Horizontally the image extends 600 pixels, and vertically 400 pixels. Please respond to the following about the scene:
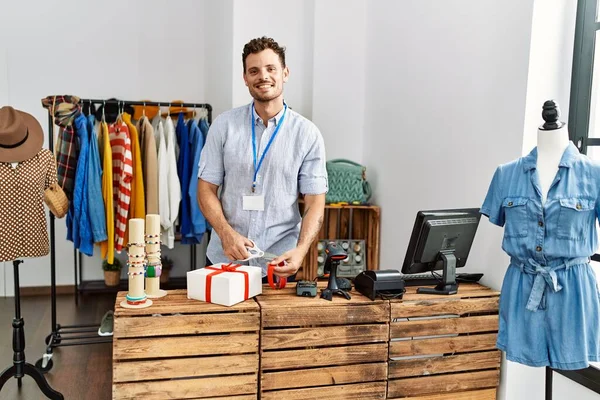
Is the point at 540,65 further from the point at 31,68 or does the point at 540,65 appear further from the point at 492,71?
the point at 31,68

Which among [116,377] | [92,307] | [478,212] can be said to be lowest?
[92,307]

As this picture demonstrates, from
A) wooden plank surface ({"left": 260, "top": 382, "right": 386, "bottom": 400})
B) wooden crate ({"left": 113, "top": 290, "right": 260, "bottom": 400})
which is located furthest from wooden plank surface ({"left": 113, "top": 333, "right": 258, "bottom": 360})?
wooden plank surface ({"left": 260, "top": 382, "right": 386, "bottom": 400})

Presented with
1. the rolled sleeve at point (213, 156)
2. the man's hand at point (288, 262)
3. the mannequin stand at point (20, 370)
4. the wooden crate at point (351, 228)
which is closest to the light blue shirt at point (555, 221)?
the man's hand at point (288, 262)

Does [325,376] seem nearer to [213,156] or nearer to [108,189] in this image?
[213,156]

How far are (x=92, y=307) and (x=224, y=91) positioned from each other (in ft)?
7.37

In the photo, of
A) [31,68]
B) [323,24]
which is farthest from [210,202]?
[31,68]

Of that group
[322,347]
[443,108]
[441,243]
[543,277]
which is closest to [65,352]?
[322,347]

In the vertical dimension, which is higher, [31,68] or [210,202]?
[31,68]

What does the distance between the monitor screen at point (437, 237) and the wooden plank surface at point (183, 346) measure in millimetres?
766

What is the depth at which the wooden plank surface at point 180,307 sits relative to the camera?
6.37 feet

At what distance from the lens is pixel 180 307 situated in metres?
2.00

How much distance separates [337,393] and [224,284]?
0.65m

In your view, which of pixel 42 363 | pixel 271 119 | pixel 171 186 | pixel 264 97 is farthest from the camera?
pixel 171 186

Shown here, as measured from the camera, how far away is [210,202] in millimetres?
2422
